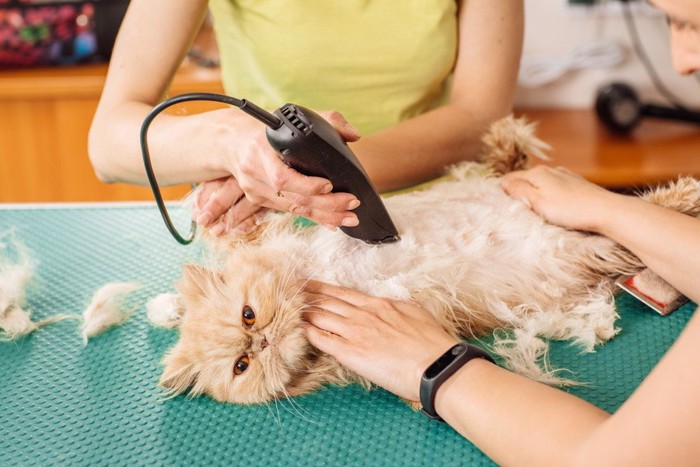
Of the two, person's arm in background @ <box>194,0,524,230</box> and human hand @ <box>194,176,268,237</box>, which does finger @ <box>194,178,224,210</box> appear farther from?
person's arm in background @ <box>194,0,524,230</box>

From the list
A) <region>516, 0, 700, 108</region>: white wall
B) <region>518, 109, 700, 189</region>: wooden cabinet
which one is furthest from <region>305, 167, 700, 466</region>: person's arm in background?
<region>516, 0, 700, 108</region>: white wall

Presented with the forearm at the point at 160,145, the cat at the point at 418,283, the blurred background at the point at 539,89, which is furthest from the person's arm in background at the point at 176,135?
the blurred background at the point at 539,89

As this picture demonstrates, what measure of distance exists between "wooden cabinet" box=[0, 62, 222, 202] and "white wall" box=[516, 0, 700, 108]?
1.22 meters

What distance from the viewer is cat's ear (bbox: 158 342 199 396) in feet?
3.03

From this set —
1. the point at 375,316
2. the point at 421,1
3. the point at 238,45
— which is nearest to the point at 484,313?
the point at 375,316

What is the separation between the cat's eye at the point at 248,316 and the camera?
993 mm

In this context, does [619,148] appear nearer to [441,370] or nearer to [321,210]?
[321,210]

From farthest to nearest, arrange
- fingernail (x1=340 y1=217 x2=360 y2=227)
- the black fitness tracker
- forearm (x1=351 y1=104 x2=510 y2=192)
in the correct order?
forearm (x1=351 y1=104 x2=510 y2=192) < fingernail (x1=340 y1=217 x2=360 y2=227) < the black fitness tracker

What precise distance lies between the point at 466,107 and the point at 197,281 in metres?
0.65

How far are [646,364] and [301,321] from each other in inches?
17.9

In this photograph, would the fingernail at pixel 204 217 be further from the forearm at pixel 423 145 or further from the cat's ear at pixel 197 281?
the forearm at pixel 423 145

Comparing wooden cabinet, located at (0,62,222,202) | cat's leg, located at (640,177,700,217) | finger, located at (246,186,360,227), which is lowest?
wooden cabinet, located at (0,62,222,202)

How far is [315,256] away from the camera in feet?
3.67

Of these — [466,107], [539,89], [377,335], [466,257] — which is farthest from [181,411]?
[539,89]
